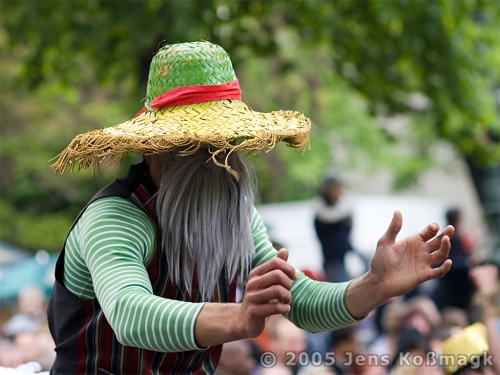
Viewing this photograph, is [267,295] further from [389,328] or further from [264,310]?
[389,328]

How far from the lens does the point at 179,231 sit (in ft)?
7.72

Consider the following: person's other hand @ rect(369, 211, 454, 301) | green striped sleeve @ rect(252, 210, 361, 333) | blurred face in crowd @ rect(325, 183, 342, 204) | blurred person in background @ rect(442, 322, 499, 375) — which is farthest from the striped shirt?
blurred face in crowd @ rect(325, 183, 342, 204)

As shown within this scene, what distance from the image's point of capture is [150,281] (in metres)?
2.37

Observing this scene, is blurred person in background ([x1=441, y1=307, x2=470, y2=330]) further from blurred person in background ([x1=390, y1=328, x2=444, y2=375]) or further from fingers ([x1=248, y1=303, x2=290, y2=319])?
fingers ([x1=248, y1=303, x2=290, y2=319])

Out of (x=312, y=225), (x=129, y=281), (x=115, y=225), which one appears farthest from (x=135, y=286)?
(x=312, y=225)

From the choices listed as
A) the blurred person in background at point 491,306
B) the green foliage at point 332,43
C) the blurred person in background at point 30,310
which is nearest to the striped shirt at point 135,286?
the blurred person in background at point 491,306

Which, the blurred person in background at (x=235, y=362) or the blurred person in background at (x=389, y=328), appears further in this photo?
the blurred person in background at (x=389, y=328)

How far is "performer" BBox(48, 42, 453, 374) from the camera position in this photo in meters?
2.25

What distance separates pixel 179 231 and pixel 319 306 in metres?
0.50

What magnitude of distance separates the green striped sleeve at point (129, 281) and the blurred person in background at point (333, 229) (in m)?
5.47

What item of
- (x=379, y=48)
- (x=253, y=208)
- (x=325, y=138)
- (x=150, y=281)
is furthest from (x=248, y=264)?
(x=325, y=138)

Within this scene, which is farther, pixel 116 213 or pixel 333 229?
pixel 333 229

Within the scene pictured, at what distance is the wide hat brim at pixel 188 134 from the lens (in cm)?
224

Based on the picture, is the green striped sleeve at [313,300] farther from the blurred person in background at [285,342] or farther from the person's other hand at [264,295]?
the blurred person in background at [285,342]
